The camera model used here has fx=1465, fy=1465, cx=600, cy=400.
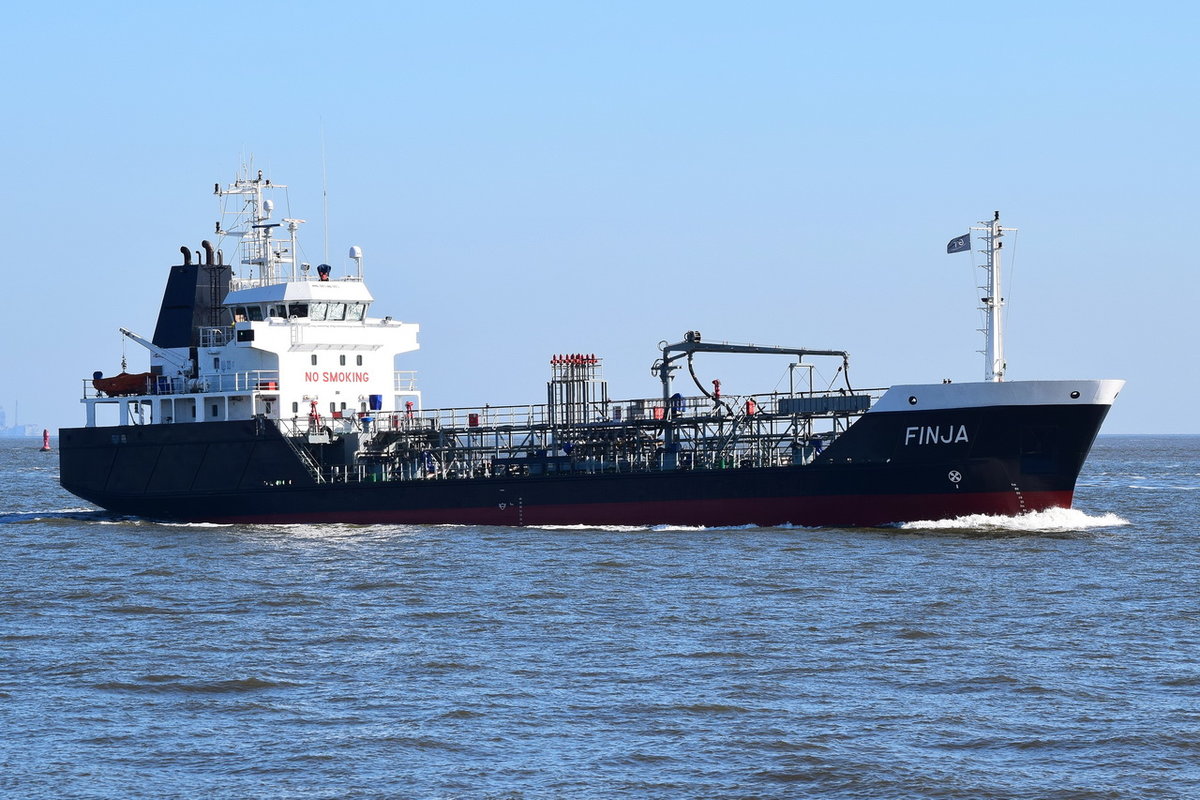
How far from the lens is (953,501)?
33.3 m

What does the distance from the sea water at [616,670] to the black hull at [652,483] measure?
1.42 meters

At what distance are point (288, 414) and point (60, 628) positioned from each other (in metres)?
17.6

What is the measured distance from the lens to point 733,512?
115ft

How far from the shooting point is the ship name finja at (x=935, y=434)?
1296 inches

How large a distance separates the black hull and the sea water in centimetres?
142

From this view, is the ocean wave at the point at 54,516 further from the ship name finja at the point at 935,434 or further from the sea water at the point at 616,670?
A: the ship name finja at the point at 935,434

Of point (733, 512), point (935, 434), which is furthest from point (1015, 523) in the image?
point (733, 512)

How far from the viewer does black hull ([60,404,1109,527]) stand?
33.0 meters

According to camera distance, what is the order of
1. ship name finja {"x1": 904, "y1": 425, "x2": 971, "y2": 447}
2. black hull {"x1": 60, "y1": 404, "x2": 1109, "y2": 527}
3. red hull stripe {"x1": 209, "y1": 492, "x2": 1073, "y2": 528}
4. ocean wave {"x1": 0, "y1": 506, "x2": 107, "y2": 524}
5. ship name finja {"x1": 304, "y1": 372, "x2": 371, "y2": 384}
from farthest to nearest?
ocean wave {"x1": 0, "y1": 506, "x2": 107, "y2": 524} → ship name finja {"x1": 304, "y1": 372, "x2": 371, "y2": 384} → red hull stripe {"x1": 209, "y1": 492, "x2": 1073, "y2": 528} → black hull {"x1": 60, "y1": 404, "x2": 1109, "y2": 527} → ship name finja {"x1": 904, "y1": 425, "x2": 971, "y2": 447}

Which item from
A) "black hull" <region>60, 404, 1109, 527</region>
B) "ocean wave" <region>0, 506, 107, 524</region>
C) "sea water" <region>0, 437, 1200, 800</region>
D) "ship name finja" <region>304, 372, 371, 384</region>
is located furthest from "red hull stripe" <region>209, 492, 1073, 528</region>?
"ocean wave" <region>0, 506, 107, 524</region>

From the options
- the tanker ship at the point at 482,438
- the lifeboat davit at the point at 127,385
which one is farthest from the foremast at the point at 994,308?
the lifeboat davit at the point at 127,385

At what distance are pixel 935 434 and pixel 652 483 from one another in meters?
6.91

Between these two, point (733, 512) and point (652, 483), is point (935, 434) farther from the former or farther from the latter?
point (652, 483)

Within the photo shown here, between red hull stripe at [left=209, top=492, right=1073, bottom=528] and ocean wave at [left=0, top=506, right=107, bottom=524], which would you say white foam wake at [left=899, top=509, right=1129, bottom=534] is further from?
ocean wave at [left=0, top=506, right=107, bottom=524]
